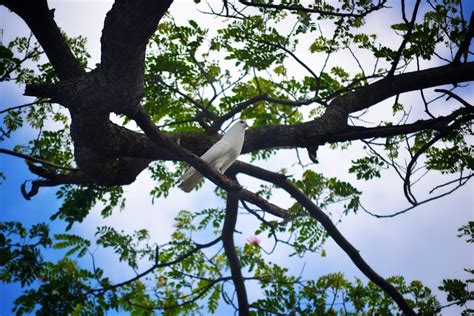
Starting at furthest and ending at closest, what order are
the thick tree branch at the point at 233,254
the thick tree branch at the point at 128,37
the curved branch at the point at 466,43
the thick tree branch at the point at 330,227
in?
the thick tree branch at the point at 233,254, the thick tree branch at the point at 330,227, the curved branch at the point at 466,43, the thick tree branch at the point at 128,37

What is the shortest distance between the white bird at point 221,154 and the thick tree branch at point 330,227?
58cm

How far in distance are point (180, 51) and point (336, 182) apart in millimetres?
2197

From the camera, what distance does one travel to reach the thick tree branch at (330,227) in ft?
13.6

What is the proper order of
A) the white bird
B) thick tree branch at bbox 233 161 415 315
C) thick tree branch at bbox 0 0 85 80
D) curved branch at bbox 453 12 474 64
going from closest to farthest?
thick tree branch at bbox 0 0 85 80 < curved branch at bbox 453 12 474 64 < the white bird < thick tree branch at bbox 233 161 415 315

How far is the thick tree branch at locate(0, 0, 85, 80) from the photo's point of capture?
2670 mm

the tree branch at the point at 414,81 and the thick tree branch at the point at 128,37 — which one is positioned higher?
the tree branch at the point at 414,81

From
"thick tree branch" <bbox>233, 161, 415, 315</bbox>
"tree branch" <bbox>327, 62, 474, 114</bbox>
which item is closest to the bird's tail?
"thick tree branch" <bbox>233, 161, 415, 315</bbox>

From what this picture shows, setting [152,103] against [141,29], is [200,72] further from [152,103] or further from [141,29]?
[141,29]

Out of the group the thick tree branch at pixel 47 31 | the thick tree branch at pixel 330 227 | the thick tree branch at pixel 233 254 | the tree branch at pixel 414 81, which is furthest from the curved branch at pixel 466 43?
the thick tree branch at pixel 47 31

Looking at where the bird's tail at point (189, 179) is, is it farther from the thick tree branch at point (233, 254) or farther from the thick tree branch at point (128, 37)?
the thick tree branch at point (128, 37)

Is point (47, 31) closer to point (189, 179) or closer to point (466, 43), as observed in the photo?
point (189, 179)

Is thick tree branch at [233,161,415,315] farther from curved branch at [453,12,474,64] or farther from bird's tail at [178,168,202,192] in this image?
curved branch at [453,12,474,64]

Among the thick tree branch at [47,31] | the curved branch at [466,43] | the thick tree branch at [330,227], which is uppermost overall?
the thick tree branch at [47,31]

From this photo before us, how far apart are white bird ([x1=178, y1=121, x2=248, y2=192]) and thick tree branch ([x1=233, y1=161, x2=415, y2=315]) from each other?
1.91 feet
